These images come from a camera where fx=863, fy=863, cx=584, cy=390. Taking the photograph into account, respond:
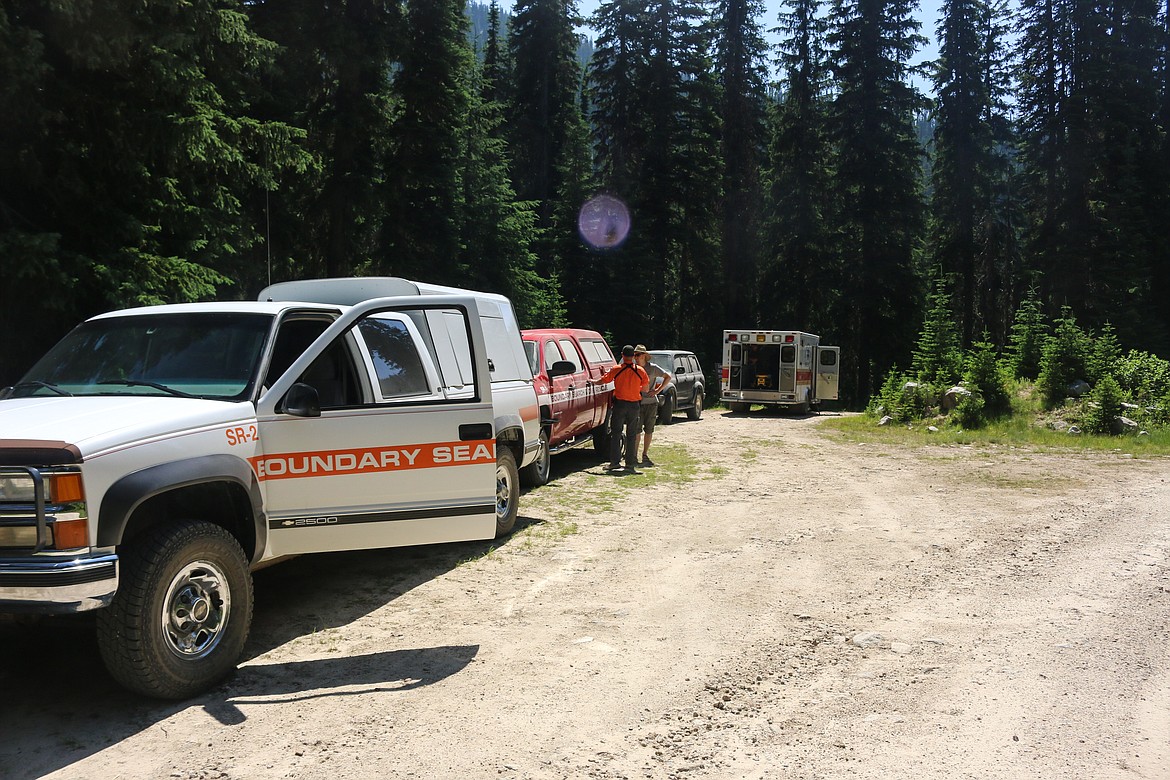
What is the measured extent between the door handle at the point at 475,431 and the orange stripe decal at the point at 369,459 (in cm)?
3

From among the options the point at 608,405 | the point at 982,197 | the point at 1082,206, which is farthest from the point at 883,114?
the point at 608,405

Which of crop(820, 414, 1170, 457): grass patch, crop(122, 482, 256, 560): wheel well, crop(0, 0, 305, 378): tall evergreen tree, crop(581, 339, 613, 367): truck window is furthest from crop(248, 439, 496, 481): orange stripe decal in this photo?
crop(820, 414, 1170, 457): grass patch

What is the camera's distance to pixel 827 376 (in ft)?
95.5

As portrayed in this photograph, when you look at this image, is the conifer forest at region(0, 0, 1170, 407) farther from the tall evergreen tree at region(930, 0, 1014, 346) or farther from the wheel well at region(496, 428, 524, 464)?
the wheel well at region(496, 428, 524, 464)

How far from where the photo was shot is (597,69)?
1811 inches

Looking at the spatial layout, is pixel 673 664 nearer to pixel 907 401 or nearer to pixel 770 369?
pixel 907 401

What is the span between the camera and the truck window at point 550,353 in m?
12.4

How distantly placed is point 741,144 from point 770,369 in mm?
20368

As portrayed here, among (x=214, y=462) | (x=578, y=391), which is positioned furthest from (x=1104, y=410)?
(x=214, y=462)

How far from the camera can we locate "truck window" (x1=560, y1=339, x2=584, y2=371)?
1298cm

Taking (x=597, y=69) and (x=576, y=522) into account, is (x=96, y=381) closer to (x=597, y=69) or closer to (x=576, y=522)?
(x=576, y=522)

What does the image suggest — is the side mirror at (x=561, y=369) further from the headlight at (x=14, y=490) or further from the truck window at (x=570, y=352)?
the headlight at (x=14, y=490)

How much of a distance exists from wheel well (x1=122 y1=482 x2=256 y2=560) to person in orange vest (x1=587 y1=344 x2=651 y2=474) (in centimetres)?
837

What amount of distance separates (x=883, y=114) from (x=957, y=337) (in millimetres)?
22219
